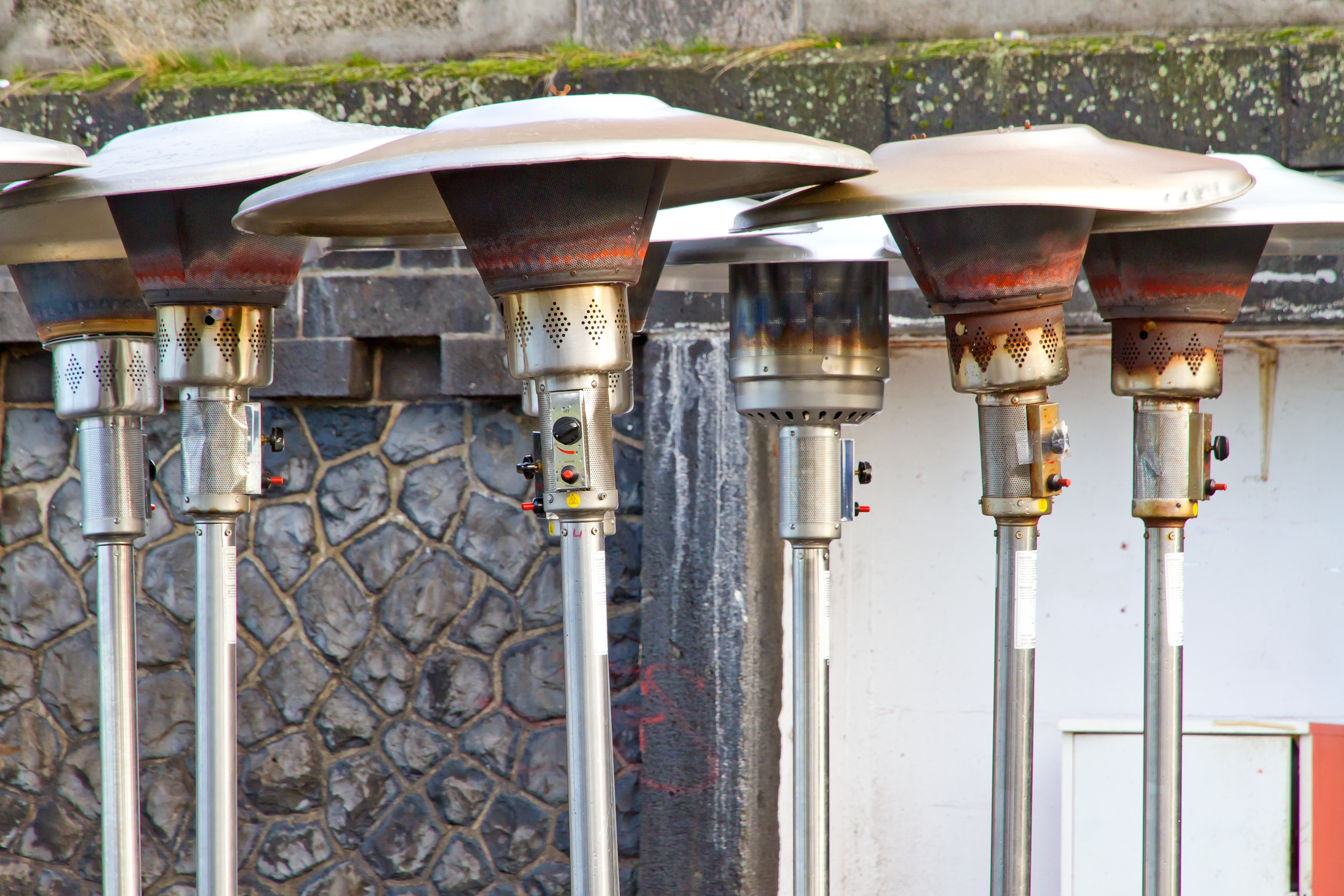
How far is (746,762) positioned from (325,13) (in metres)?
2.87

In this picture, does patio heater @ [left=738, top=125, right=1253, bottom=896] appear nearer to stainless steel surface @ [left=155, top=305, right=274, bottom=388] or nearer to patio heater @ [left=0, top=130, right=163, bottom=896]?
stainless steel surface @ [left=155, top=305, right=274, bottom=388]

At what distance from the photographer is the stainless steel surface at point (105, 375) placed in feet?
8.67

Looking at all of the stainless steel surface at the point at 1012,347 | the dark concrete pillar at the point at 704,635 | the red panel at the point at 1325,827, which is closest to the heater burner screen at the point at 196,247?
the stainless steel surface at the point at 1012,347

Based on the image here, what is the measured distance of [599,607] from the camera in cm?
206

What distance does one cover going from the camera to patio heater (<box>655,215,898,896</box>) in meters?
2.66

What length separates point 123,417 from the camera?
268 cm

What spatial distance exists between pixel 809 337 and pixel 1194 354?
0.78 metres

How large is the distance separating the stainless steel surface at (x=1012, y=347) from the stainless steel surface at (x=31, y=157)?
1.53 metres

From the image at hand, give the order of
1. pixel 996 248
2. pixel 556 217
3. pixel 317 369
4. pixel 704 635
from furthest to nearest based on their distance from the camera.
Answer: pixel 317 369, pixel 704 635, pixel 996 248, pixel 556 217

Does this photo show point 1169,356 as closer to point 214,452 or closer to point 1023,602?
point 1023,602

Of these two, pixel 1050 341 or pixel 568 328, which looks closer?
pixel 568 328

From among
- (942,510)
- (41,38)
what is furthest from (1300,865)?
(41,38)

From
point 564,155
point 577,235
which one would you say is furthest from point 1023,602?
point 564,155

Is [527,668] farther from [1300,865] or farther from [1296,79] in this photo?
[1296,79]
